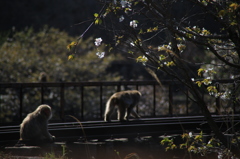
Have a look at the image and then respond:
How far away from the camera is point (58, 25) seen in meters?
27.8

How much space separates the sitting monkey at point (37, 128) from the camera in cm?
818

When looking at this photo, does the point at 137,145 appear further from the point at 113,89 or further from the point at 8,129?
the point at 113,89

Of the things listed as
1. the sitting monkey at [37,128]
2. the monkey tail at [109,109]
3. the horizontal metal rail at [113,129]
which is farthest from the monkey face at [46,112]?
the monkey tail at [109,109]

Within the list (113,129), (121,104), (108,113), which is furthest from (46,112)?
(121,104)

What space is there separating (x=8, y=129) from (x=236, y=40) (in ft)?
19.2

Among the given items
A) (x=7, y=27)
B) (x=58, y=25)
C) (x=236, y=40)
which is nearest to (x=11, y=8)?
(x=7, y=27)

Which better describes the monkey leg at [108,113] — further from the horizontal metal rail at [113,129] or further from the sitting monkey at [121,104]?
the horizontal metal rail at [113,129]

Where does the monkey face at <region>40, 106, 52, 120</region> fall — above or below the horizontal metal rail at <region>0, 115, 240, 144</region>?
above

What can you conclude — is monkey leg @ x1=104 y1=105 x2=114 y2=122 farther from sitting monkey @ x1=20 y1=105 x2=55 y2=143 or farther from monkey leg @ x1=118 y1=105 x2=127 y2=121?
sitting monkey @ x1=20 y1=105 x2=55 y2=143

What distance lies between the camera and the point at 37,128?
8.36m

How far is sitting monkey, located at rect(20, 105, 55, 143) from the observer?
8180 mm

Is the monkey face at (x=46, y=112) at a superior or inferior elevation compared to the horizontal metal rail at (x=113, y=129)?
superior

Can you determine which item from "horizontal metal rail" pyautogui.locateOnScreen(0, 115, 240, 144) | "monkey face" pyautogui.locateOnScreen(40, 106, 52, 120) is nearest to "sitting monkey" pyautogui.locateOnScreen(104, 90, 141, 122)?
"horizontal metal rail" pyautogui.locateOnScreen(0, 115, 240, 144)

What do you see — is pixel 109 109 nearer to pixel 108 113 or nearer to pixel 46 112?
pixel 108 113
